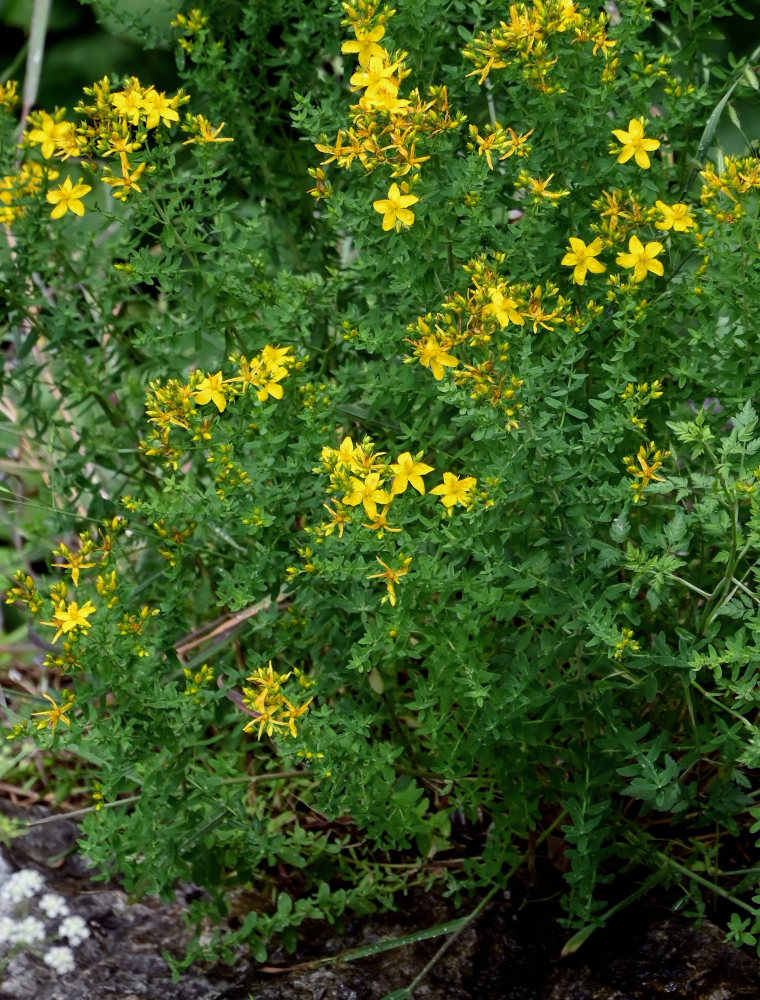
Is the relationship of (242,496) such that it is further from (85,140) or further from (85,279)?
(85,279)

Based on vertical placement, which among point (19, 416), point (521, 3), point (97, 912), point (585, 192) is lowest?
point (97, 912)

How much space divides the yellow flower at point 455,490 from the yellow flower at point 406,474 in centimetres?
3

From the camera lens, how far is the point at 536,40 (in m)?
2.04

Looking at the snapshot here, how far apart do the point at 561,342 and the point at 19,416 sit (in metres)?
2.28

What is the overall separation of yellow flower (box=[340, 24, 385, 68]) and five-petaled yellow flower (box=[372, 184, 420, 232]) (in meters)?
0.25

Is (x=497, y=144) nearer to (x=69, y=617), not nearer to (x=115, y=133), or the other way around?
(x=115, y=133)

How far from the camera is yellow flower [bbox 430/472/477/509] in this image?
1.90 m

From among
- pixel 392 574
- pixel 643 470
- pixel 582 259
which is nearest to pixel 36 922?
pixel 392 574

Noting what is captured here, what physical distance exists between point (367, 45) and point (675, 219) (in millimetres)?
614

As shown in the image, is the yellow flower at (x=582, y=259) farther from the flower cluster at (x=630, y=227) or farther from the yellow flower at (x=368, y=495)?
the yellow flower at (x=368, y=495)

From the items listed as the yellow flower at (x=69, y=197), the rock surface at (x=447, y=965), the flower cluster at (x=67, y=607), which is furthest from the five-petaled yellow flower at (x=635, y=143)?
the rock surface at (x=447, y=965)

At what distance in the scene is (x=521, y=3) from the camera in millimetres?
2090

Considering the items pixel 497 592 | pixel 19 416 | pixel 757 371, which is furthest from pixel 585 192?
pixel 19 416

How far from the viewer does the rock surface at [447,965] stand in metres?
2.27
